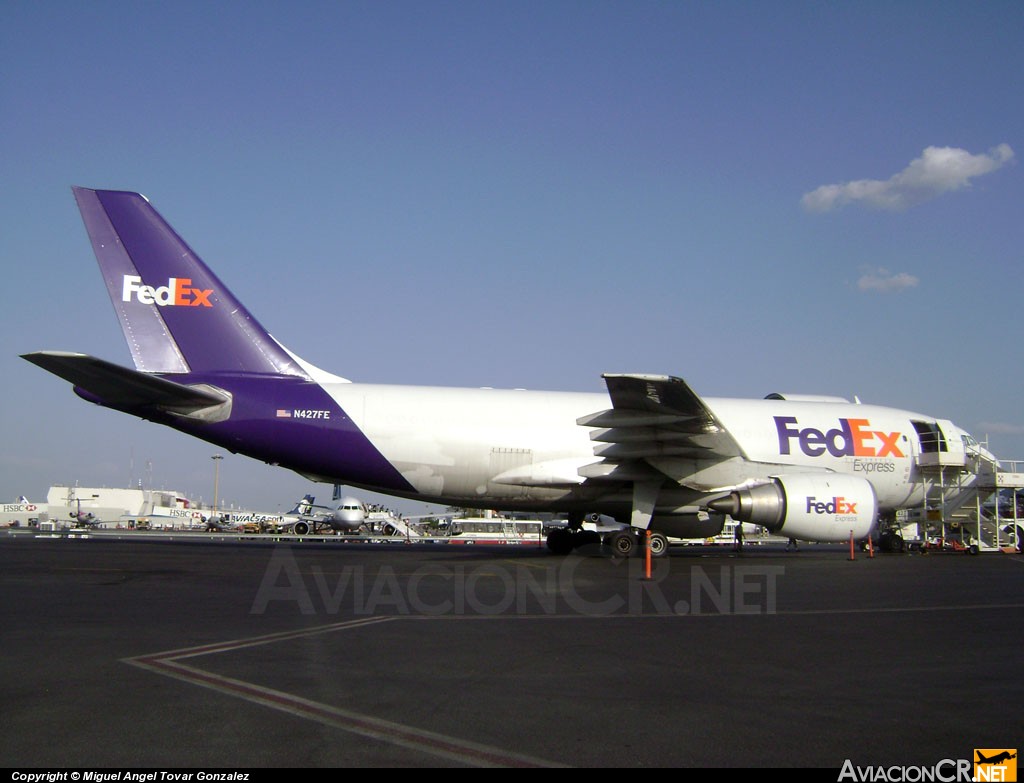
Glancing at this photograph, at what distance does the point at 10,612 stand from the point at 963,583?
1321 centimetres

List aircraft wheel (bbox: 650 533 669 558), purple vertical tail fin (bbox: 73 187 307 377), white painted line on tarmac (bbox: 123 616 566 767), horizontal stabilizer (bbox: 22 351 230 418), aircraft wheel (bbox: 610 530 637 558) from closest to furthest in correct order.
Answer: white painted line on tarmac (bbox: 123 616 566 767), horizontal stabilizer (bbox: 22 351 230 418), aircraft wheel (bbox: 610 530 637 558), aircraft wheel (bbox: 650 533 669 558), purple vertical tail fin (bbox: 73 187 307 377)

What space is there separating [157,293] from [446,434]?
745 cm

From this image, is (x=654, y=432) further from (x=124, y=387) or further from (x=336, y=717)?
(x=336, y=717)

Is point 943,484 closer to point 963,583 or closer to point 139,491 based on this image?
point 963,583

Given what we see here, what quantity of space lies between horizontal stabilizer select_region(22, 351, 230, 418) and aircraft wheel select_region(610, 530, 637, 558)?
9.20m

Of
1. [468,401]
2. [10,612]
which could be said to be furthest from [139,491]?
[10,612]

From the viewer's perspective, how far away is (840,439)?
21812mm

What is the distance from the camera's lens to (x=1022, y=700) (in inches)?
211

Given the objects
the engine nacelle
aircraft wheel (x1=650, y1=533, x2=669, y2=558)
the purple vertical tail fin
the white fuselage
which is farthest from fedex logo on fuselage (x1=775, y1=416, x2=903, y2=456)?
the purple vertical tail fin

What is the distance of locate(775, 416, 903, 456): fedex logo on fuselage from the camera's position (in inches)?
847

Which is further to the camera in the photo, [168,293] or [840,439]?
[840,439]

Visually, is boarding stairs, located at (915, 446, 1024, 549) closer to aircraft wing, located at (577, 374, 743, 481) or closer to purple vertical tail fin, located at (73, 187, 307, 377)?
aircraft wing, located at (577, 374, 743, 481)

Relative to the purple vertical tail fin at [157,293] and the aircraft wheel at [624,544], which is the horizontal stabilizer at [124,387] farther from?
the aircraft wheel at [624,544]

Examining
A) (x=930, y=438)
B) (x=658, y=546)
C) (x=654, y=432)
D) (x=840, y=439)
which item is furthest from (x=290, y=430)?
(x=930, y=438)
